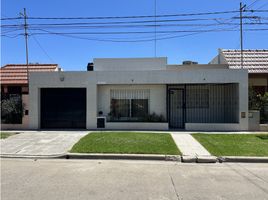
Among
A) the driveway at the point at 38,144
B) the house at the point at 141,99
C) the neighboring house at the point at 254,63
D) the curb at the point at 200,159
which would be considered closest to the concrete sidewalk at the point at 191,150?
the curb at the point at 200,159

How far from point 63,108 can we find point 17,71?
28.5ft

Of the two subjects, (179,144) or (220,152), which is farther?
(179,144)

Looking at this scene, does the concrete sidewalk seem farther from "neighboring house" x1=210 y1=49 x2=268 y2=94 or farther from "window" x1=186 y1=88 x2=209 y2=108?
"neighboring house" x1=210 y1=49 x2=268 y2=94

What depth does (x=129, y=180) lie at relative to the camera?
23.0ft

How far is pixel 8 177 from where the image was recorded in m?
7.29

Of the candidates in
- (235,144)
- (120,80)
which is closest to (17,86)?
(120,80)

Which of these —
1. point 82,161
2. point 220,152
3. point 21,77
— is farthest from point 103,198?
point 21,77

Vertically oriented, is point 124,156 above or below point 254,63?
below

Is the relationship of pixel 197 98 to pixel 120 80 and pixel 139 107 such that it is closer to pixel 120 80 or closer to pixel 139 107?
pixel 139 107

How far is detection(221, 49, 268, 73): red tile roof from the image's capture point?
20047 mm

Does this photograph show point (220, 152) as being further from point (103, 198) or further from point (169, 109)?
point (169, 109)

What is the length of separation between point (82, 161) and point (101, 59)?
37.4ft

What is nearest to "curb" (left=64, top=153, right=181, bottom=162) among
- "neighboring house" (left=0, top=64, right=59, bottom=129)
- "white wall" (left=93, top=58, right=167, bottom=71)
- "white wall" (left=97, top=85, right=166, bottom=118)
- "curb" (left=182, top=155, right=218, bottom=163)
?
"curb" (left=182, top=155, right=218, bottom=163)

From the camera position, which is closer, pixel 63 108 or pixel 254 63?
pixel 63 108
